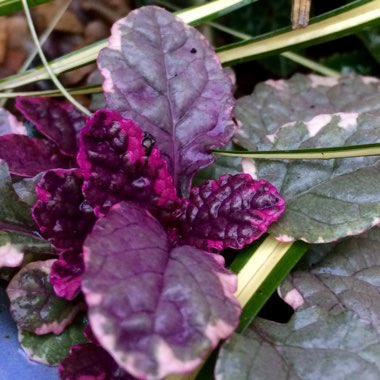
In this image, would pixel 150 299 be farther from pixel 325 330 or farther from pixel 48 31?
pixel 48 31

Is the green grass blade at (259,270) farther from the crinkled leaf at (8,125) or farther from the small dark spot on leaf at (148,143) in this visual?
the crinkled leaf at (8,125)

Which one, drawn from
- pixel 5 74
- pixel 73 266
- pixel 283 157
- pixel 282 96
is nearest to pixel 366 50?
pixel 282 96

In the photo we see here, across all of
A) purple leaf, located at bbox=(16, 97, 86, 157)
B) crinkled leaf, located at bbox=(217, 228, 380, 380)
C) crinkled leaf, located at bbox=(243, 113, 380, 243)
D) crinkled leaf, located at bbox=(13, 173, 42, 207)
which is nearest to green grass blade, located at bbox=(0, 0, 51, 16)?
purple leaf, located at bbox=(16, 97, 86, 157)

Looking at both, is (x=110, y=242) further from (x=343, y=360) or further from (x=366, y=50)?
(x=366, y=50)

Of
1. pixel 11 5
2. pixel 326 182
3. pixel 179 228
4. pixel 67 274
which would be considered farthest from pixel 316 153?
pixel 11 5

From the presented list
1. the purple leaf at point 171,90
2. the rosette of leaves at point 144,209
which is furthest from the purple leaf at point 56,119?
the purple leaf at point 171,90

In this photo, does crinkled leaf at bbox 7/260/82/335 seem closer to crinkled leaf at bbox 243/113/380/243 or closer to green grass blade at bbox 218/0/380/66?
crinkled leaf at bbox 243/113/380/243
